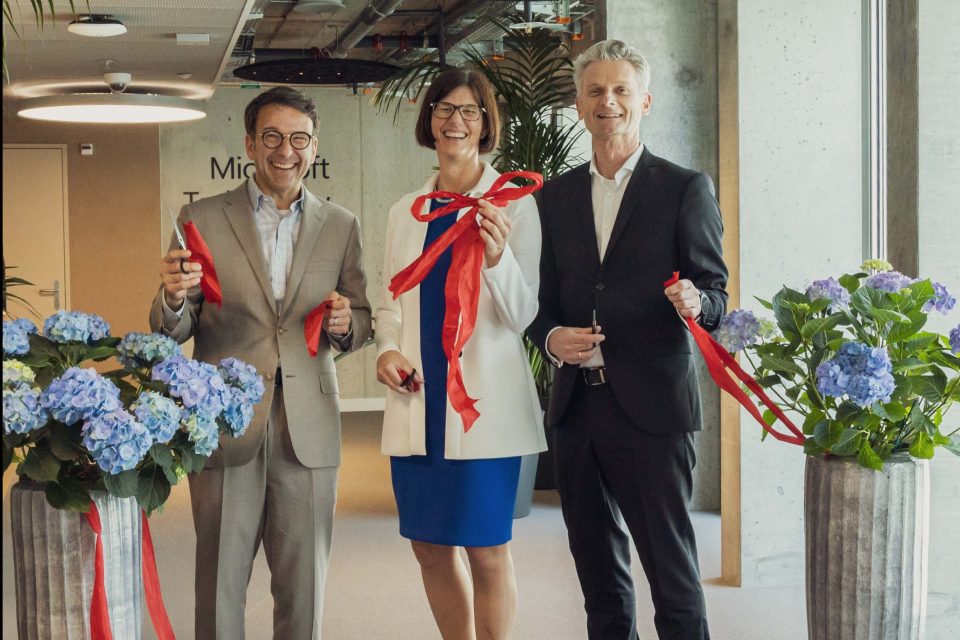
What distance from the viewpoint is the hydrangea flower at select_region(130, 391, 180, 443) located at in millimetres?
1923

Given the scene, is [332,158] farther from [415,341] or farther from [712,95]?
[415,341]

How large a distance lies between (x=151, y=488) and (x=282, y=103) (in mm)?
1188

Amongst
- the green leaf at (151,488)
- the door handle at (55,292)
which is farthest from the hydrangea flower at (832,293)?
the door handle at (55,292)

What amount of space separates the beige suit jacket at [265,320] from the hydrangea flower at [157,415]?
2.61ft

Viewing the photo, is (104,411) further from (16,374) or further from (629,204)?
(629,204)

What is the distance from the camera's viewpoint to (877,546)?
2.44 m

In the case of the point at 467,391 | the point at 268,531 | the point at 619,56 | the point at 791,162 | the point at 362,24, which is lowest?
the point at 268,531

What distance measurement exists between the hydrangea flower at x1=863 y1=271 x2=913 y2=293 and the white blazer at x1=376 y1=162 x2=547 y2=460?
0.82m

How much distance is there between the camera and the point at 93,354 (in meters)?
2.10

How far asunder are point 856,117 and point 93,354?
Result: 3.38 metres

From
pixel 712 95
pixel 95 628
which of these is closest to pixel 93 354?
pixel 95 628

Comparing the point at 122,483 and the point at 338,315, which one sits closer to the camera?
the point at 122,483

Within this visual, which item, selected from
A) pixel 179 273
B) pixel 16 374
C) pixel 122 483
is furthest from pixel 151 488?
pixel 179 273

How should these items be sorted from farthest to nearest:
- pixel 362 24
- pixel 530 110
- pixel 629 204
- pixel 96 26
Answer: pixel 362 24, pixel 96 26, pixel 530 110, pixel 629 204
